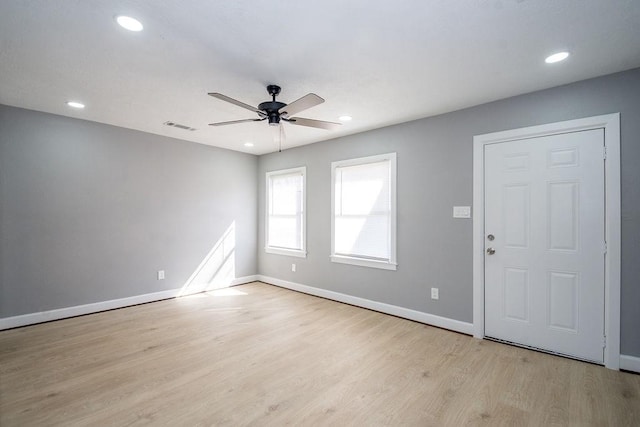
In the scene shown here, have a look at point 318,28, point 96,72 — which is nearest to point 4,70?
point 96,72

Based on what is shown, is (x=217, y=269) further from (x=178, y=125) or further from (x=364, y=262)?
(x=364, y=262)

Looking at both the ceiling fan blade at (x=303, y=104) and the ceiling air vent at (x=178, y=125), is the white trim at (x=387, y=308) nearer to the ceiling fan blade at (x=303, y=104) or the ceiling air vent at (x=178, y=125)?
the ceiling fan blade at (x=303, y=104)

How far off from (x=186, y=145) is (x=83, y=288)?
2.59m

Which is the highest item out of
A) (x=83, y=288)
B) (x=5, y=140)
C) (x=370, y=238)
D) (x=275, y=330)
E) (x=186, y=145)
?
(x=186, y=145)

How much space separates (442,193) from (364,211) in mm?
1193

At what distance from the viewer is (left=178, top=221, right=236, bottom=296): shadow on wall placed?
5.07 m

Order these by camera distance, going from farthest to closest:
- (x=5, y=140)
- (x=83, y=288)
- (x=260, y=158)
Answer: (x=260, y=158) < (x=83, y=288) < (x=5, y=140)

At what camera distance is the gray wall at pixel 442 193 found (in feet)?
8.33

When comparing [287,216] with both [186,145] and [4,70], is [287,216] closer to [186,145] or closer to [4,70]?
[186,145]

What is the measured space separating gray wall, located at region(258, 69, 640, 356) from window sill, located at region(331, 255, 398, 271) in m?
0.08

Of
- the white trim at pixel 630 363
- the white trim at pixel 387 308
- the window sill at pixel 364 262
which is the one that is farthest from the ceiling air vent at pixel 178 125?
the white trim at pixel 630 363

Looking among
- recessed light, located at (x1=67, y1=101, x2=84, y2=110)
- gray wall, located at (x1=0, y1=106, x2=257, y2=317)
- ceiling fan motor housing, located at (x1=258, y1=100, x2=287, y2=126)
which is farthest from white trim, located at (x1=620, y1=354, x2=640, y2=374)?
recessed light, located at (x1=67, y1=101, x2=84, y2=110)

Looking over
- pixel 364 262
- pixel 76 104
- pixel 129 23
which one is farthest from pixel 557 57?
pixel 76 104

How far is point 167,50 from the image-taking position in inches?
88.9
